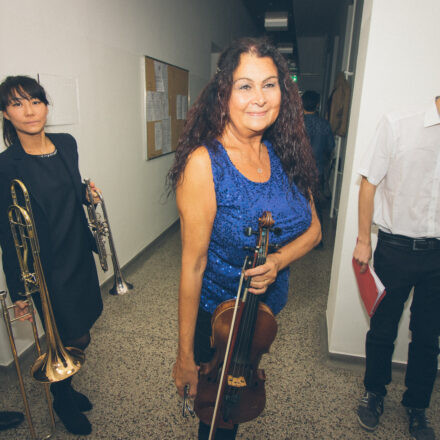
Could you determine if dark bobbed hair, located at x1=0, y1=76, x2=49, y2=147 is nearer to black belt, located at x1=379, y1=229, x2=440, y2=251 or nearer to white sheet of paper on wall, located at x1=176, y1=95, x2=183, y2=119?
black belt, located at x1=379, y1=229, x2=440, y2=251

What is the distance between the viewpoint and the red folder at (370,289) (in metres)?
1.46

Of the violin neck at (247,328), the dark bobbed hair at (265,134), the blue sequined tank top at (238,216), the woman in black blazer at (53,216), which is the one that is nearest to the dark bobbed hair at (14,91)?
the woman in black blazer at (53,216)

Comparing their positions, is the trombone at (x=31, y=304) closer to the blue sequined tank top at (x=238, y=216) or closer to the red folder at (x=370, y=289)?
the blue sequined tank top at (x=238, y=216)

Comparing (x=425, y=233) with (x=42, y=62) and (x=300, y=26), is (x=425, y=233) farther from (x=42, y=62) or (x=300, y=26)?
(x=300, y=26)

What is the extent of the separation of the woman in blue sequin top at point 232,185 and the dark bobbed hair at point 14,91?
90cm

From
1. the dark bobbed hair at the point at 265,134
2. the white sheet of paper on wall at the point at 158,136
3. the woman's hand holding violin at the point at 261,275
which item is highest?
the dark bobbed hair at the point at 265,134

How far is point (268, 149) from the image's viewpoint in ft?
3.81

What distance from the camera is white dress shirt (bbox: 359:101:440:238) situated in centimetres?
140

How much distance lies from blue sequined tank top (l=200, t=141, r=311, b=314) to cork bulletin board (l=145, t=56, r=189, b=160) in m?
2.66

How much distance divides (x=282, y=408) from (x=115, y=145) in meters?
2.39

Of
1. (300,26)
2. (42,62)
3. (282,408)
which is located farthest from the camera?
(300,26)

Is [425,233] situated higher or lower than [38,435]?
higher

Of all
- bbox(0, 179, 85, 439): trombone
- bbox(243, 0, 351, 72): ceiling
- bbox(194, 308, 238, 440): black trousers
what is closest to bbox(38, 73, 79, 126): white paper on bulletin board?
bbox(0, 179, 85, 439): trombone

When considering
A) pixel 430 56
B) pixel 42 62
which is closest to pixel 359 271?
pixel 430 56
